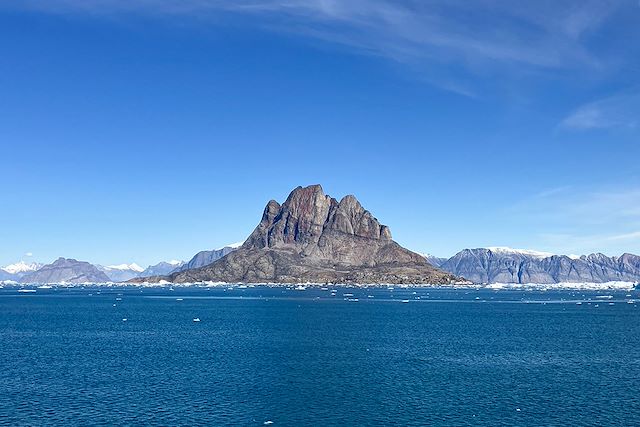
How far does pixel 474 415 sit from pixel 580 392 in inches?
816

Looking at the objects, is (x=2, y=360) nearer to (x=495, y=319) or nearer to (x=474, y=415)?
(x=474, y=415)

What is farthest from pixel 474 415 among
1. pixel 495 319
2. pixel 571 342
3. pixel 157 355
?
pixel 495 319

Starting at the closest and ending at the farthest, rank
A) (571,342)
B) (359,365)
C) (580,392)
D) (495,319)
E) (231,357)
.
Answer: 1. (580,392)
2. (359,365)
3. (231,357)
4. (571,342)
5. (495,319)

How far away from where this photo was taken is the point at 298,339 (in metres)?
136

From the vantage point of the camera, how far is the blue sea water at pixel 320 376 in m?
67.9

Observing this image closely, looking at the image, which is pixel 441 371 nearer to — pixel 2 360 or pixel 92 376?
pixel 92 376

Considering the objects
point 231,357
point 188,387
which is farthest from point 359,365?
point 188,387

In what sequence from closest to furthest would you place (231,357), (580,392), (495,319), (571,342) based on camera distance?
(580,392) → (231,357) → (571,342) → (495,319)

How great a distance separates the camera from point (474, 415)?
2682 inches

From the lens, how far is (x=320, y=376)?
90562 millimetres

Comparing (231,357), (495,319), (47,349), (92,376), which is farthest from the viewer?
(495,319)

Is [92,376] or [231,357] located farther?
[231,357]

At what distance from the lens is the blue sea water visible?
67.9 metres

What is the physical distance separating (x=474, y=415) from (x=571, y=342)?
248 feet
